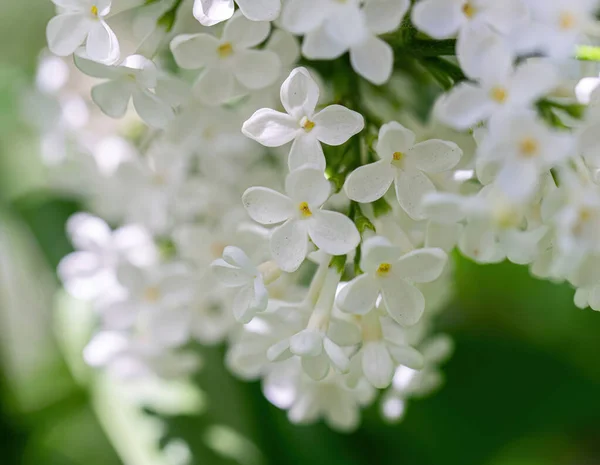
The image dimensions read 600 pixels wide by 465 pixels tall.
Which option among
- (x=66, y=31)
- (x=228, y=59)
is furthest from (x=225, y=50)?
(x=66, y=31)

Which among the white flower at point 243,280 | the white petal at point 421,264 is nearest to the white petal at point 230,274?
the white flower at point 243,280

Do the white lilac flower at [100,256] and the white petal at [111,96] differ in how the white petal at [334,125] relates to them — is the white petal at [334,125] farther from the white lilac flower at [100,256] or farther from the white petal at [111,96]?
the white lilac flower at [100,256]

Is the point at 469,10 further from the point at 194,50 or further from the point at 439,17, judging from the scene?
the point at 194,50

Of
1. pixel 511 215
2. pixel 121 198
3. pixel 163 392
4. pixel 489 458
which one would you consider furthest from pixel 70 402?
pixel 511 215

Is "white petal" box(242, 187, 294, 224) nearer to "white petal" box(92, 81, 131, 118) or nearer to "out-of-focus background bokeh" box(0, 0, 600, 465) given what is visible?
"white petal" box(92, 81, 131, 118)

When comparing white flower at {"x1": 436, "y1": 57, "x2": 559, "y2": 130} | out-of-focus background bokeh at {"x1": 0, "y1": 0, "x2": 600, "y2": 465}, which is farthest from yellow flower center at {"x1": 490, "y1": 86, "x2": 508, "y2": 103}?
out-of-focus background bokeh at {"x1": 0, "y1": 0, "x2": 600, "y2": 465}

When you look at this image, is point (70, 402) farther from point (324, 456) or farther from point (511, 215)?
point (511, 215)
